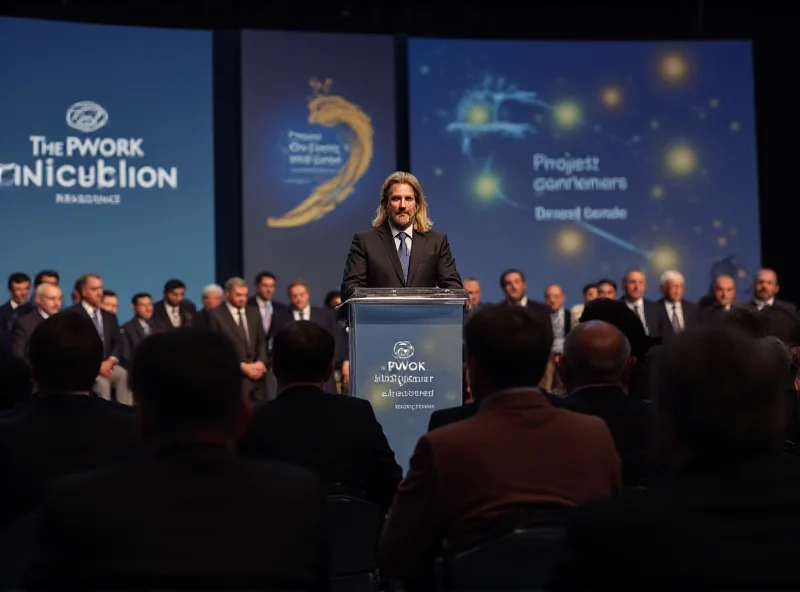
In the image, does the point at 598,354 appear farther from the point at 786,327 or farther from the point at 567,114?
the point at 567,114

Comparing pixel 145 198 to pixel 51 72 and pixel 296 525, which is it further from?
pixel 296 525

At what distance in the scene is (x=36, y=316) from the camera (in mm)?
9727

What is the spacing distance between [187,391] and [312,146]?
10.5m

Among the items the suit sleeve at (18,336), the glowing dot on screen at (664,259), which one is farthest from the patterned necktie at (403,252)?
the glowing dot on screen at (664,259)

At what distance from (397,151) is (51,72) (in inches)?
152

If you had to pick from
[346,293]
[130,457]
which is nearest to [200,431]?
[130,457]

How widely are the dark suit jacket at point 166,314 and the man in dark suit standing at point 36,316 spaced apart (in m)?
1.36

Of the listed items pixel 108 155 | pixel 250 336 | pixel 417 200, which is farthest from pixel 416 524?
pixel 108 155

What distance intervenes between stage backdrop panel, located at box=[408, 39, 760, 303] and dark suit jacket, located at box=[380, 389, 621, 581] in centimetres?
989

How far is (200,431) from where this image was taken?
1926 millimetres

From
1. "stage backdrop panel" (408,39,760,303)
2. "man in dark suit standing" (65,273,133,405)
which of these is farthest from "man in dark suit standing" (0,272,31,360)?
"stage backdrop panel" (408,39,760,303)

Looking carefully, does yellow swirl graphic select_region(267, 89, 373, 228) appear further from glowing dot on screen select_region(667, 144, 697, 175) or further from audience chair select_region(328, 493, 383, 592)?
audience chair select_region(328, 493, 383, 592)

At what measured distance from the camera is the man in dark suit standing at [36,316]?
9641 mm

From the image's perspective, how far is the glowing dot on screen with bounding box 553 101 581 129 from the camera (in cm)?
1250
